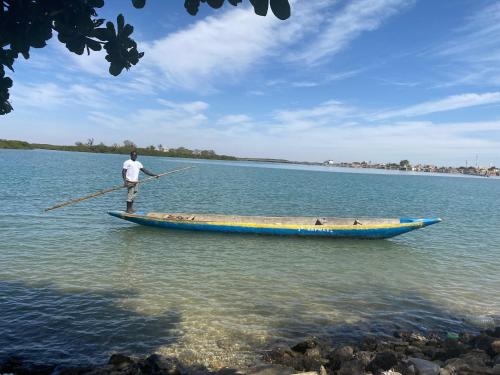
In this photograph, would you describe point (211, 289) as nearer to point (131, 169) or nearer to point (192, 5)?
point (192, 5)

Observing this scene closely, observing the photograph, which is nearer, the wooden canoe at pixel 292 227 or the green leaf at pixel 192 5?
the green leaf at pixel 192 5

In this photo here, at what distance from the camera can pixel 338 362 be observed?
22.7 feet

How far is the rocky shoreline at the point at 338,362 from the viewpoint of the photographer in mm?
6345

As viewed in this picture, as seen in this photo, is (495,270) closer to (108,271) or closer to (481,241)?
(481,241)

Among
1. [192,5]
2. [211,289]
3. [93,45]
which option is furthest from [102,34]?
[211,289]

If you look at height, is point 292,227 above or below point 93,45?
below

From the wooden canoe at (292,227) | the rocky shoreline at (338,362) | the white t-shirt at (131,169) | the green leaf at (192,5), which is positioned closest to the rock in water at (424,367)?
the rocky shoreline at (338,362)

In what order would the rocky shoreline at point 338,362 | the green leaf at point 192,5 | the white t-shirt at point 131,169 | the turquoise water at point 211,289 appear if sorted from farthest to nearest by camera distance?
the white t-shirt at point 131,169
the turquoise water at point 211,289
the rocky shoreline at point 338,362
the green leaf at point 192,5

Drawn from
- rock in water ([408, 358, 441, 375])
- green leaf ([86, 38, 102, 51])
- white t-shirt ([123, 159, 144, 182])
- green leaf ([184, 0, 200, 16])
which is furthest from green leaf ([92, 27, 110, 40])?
white t-shirt ([123, 159, 144, 182])

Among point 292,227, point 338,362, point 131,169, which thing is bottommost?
point 338,362

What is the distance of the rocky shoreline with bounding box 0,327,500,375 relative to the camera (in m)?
6.34

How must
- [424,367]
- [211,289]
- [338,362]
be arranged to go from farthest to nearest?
1. [211,289]
2. [338,362]
3. [424,367]

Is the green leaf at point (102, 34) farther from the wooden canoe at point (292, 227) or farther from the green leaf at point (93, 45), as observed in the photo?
the wooden canoe at point (292, 227)

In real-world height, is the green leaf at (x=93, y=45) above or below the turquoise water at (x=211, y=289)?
above
